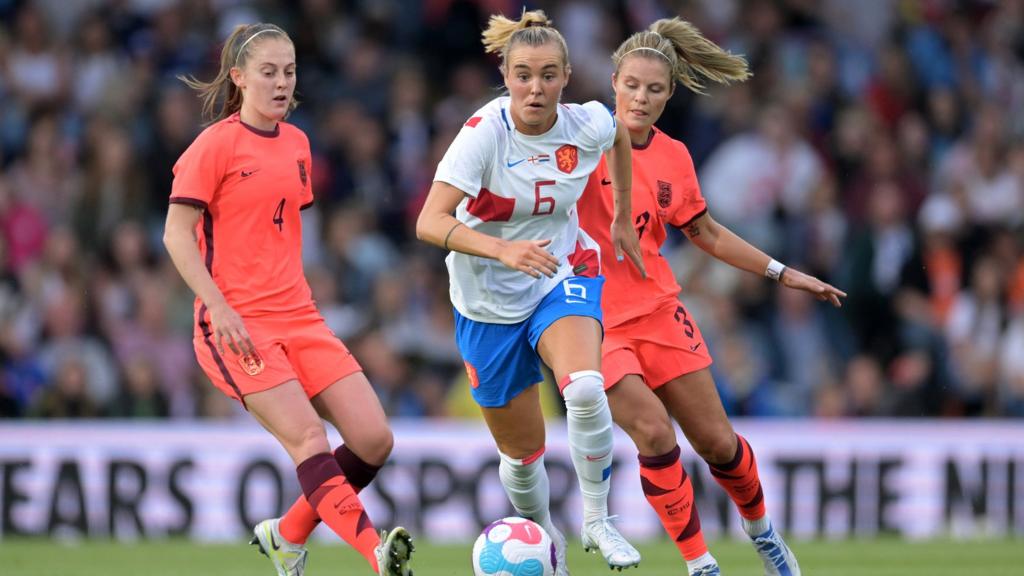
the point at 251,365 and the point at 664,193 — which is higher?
the point at 664,193

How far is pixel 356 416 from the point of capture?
7.72m

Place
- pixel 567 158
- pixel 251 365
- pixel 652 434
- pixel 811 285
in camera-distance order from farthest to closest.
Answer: pixel 811 285, pixel 652 434, pixel 567 158, pixel 251 365

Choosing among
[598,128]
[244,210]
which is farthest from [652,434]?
[244,210]

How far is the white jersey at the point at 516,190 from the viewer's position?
7430 mm

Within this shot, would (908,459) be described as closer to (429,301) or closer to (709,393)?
(429,301)

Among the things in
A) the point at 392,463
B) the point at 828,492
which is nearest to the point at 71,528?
the point at 392,463

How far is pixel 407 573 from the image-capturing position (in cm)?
711

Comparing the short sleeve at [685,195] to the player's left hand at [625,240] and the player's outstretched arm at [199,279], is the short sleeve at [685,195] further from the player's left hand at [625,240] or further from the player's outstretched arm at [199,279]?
the player's outstretched arm at [199,279]

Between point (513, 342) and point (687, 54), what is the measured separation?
1802mm

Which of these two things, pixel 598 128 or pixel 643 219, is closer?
pixel 598 128

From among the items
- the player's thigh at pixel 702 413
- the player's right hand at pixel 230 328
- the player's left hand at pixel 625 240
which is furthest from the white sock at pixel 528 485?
the player's right hand at pixel 230 328

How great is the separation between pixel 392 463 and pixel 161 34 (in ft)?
17.6

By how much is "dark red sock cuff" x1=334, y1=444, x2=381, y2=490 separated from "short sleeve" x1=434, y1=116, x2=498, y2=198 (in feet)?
4.76

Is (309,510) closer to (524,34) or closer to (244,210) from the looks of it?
(244,210)
